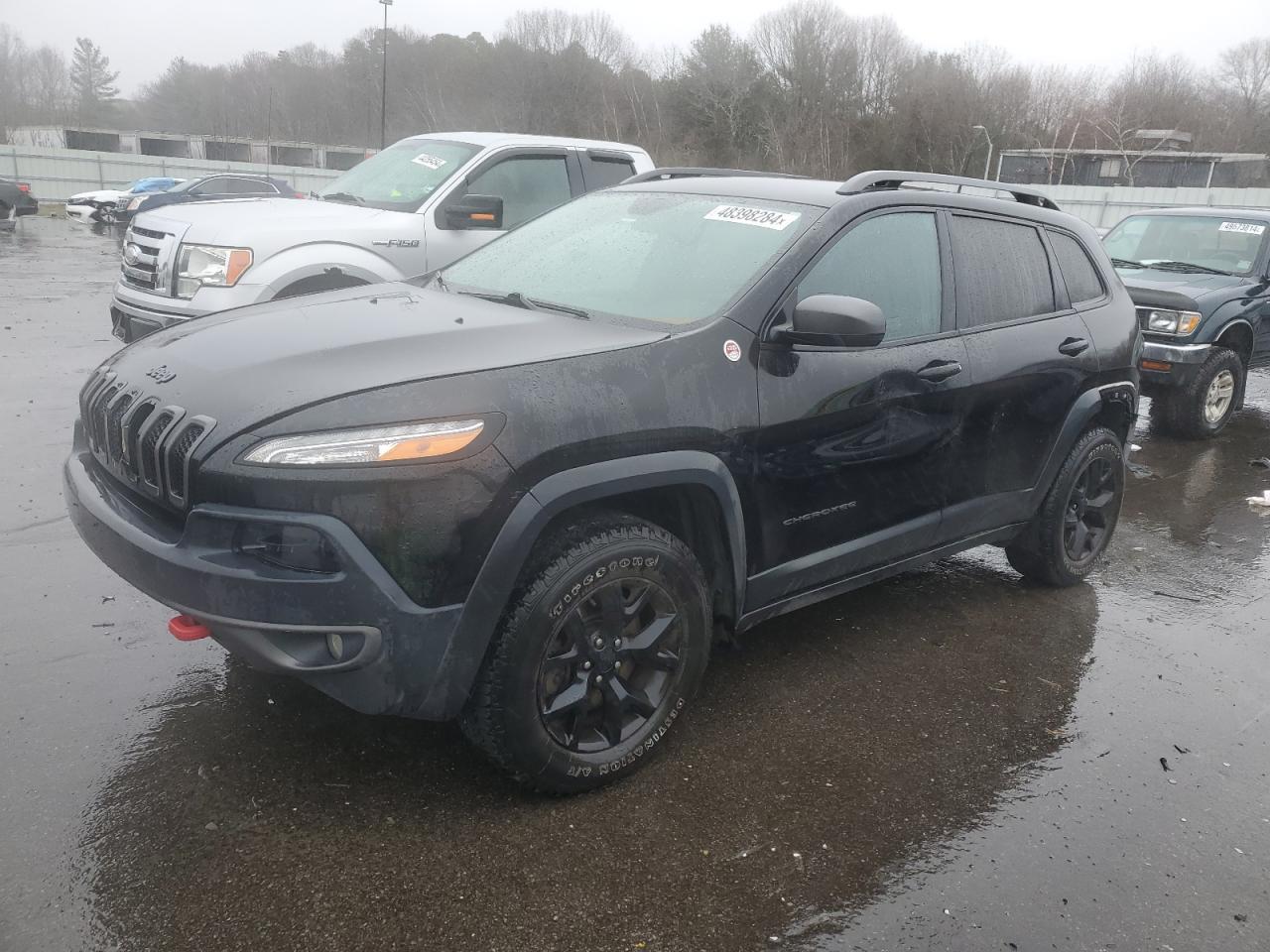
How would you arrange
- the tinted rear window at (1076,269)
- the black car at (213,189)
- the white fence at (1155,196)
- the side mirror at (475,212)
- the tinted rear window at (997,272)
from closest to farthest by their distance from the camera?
the tinted rear window at (997,272), the tinted rear window at (1076,269), the side mirror at (475,212), the black car at (213,189), the white fence at (1155,196)

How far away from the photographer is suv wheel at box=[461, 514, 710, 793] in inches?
104

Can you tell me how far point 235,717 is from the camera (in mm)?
3211

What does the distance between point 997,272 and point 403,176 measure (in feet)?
15.6

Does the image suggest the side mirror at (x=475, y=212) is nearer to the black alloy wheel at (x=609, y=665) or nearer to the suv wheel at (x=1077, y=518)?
the suv wheel at (x=1077, y=518)

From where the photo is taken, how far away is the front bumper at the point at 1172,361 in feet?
26.4

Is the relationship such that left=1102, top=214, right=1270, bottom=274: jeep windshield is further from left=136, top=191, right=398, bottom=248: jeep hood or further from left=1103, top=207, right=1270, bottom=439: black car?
left=136, top=191, right=398, bottom=248: jeep hood

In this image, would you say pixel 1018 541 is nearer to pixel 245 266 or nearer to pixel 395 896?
pixel 395 896

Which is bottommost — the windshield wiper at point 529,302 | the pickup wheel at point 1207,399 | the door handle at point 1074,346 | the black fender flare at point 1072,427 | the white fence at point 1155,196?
the pickup wheel at point 1207,399

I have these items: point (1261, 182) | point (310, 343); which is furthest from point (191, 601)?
point (1261, 182)

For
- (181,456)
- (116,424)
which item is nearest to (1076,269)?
(181,456)

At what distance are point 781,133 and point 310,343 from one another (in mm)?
66899

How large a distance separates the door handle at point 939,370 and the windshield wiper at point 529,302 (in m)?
1.26

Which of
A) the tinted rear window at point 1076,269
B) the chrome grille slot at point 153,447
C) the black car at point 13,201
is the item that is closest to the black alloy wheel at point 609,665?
the chrome grille slot at point 153,447

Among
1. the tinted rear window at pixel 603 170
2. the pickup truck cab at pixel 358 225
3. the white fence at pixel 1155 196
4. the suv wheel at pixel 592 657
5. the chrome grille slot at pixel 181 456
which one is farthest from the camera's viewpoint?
the white fence at pixel 1155 196
